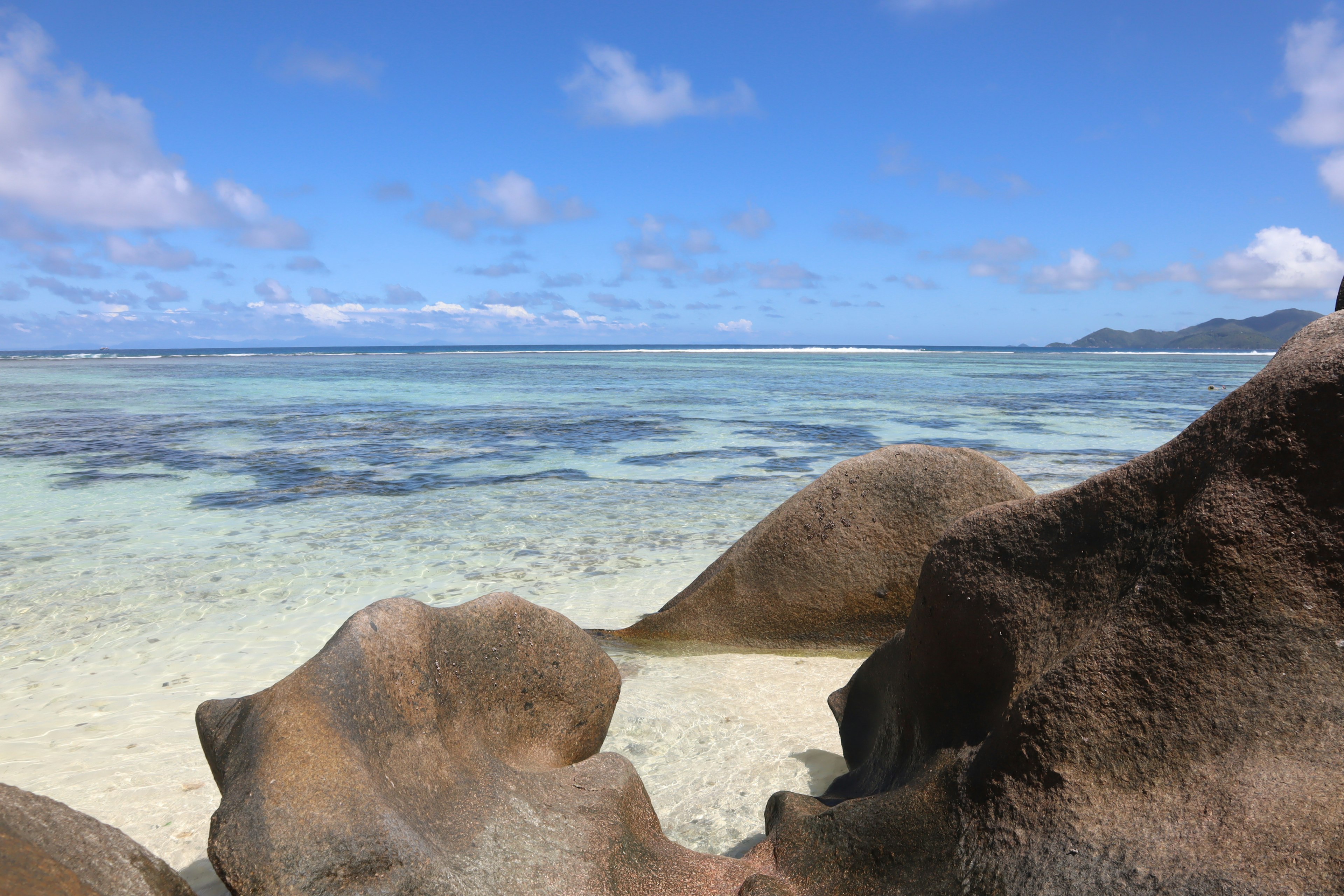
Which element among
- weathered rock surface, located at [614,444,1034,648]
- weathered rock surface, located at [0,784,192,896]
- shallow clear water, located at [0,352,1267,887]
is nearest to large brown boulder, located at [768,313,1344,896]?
shallow clear water, located at [0,352,1267,887]

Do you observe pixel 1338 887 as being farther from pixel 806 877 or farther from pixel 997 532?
pixel 806 877

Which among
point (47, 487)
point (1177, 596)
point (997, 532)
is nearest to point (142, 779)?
point (997, 532)

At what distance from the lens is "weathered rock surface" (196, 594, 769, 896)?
6.98 feet

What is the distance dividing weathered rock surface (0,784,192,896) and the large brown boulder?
5.65ft

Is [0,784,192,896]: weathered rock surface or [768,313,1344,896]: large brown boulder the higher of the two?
[768,313,1344,896]: large brown boulder

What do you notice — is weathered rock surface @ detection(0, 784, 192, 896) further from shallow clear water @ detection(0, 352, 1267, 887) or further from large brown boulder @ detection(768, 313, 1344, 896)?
large brown boulder @ detection(768, 313, 1344, 896)

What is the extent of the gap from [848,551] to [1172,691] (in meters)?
2.97

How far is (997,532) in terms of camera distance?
2.55 metres

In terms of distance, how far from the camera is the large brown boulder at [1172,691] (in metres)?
1.81

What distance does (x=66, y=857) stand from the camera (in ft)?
6.28

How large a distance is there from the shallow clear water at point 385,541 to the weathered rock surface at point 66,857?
118 cm

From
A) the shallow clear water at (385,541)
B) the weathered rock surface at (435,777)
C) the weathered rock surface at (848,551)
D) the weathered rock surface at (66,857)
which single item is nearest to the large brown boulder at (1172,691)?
the weathered rock surface at (435,777)

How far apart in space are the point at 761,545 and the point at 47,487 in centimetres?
962

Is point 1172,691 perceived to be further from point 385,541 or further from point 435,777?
point 385,541
